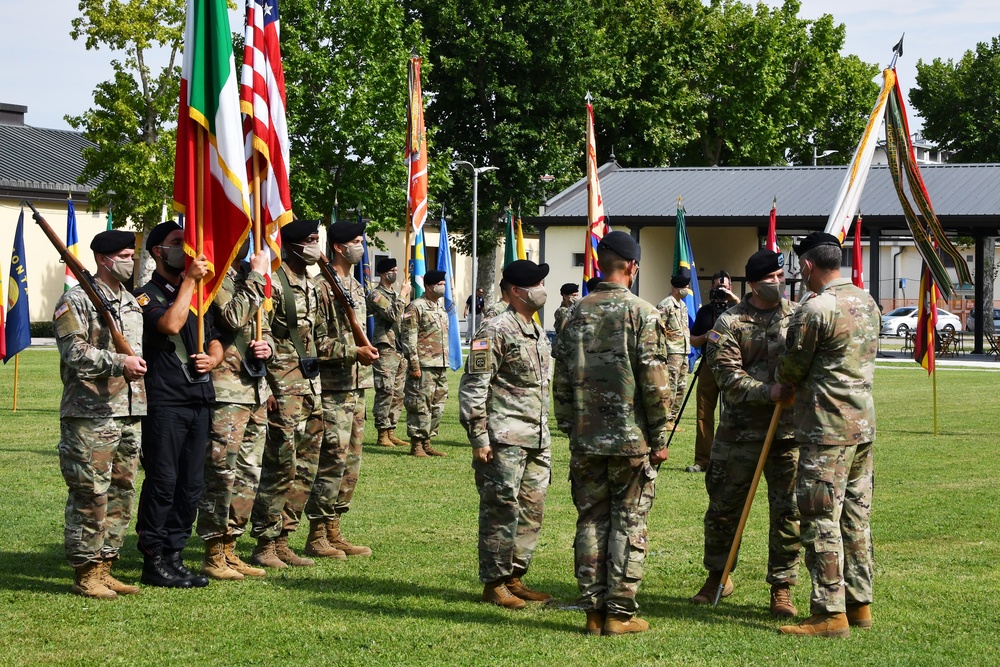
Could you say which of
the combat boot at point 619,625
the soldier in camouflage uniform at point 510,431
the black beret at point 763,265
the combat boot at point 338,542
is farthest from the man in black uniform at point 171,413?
the black beret at point 763,265

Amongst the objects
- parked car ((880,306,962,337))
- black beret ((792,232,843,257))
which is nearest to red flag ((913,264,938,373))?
black beret ((792,232,843,257))

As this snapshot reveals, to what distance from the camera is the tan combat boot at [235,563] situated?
851 cm

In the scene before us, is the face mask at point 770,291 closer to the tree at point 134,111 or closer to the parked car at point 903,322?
the tree at point 134,111

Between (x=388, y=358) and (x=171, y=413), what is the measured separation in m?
8.65

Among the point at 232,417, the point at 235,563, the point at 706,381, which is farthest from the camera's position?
the point at 706,381

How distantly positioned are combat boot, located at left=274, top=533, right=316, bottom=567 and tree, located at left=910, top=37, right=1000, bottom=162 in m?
63.6

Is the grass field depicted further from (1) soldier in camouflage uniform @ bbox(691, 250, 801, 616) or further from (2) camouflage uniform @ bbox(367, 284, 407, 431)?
(2) camouflage uniform @ bbox(367, 284, 407, 431)

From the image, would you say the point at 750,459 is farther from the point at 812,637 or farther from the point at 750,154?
the point at 750,154

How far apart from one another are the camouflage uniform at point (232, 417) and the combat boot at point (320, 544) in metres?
0.89

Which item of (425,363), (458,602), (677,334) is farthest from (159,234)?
(425,363)

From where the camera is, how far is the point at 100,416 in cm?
757

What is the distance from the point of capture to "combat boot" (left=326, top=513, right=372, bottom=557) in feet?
30.8

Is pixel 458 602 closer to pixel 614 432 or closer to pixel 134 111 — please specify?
pixel 614 432

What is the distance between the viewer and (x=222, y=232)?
27.6 ft
